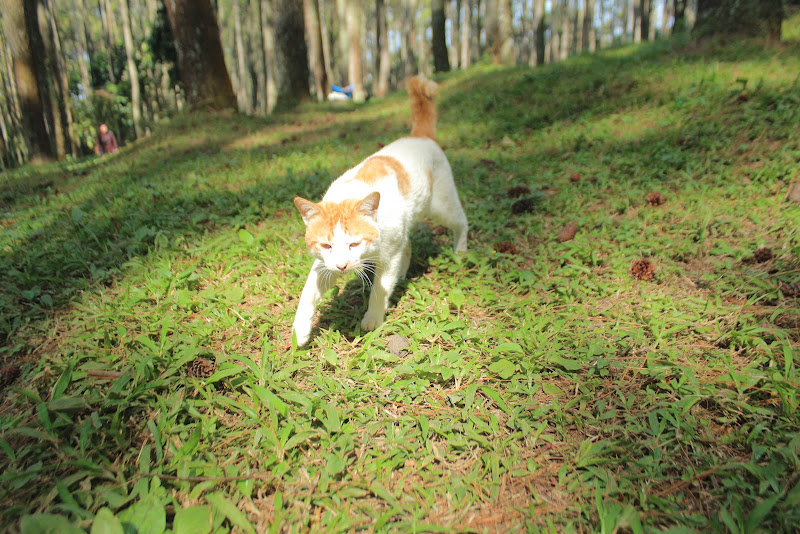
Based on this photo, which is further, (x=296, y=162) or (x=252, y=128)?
(x=252, y=128)

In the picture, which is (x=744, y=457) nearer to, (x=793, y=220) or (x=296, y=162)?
(x=793, y=220)

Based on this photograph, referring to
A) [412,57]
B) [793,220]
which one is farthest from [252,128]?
[412,57]

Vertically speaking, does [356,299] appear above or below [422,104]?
below

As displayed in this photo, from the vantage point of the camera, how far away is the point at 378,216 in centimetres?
237

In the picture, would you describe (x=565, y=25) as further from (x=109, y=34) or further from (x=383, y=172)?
(x=383, y=172)

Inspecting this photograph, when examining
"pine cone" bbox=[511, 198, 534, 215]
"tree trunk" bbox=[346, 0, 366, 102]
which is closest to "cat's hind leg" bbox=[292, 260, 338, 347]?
"pine cone" bbox=[511, 198, 534, 215]

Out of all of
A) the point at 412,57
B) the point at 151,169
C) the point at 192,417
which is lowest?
the point at 192,417

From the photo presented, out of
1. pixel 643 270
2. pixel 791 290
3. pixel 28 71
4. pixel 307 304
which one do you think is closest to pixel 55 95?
pixel 28 71

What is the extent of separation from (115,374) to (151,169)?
15.3ft

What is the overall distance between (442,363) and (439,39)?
12634 millimetres

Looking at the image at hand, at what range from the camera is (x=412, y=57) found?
1063 inches

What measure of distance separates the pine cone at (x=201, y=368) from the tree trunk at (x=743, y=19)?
8.57 m

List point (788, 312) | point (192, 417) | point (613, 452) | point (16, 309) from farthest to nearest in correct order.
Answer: point (16, 309), point (788, 312), point (192, 417), point (613, 452)

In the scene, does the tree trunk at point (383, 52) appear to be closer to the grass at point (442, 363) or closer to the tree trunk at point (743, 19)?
the tree trunk at point (743, 19)
